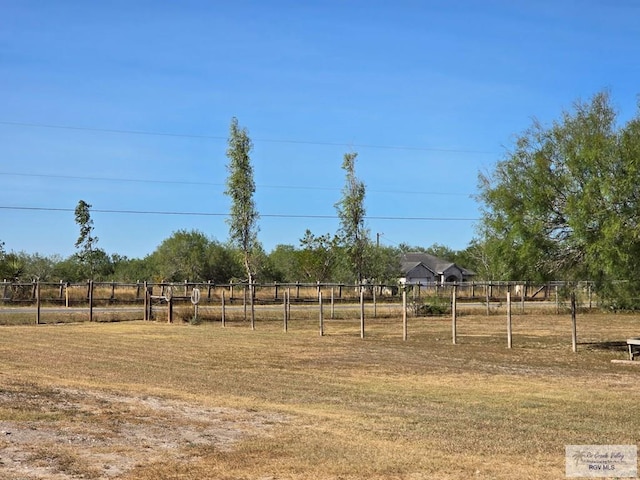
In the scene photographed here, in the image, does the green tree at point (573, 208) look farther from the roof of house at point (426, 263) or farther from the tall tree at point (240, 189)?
the roof of house at point (426, 263)

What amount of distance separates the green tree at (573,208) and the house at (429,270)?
72384mm

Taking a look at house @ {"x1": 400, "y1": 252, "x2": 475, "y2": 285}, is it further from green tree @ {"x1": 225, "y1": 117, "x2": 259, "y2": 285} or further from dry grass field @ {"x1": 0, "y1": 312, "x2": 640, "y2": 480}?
dry grass field @ {"x1": 0, "y1": 312, "x2": 640, "y2": 480}

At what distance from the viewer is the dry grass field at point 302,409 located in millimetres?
8727

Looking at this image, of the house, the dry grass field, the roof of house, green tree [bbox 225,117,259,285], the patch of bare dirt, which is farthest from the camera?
the roof of house

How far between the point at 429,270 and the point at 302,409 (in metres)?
91.0

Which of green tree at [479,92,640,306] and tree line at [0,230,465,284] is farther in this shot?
tree line at [0,230,465,284]

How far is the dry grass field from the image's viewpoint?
8727mm

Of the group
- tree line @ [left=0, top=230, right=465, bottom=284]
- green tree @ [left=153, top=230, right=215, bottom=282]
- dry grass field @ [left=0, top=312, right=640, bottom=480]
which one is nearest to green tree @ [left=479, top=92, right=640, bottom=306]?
dry grass field @ [left=0, top=312, right=640, bottom=480]

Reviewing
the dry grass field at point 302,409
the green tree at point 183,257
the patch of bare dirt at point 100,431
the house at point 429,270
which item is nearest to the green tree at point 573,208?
the dry grass field at point 302,409

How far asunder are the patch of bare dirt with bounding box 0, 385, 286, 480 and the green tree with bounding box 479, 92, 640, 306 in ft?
47.7

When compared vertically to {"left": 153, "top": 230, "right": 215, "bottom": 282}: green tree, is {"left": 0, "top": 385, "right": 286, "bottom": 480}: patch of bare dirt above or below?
below

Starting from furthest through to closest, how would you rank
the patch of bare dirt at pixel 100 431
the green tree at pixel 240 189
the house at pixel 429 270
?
the house at pixel 429 270 < the green tree at pixel 240 189 < the patch of bare dirt at pixel 100 431

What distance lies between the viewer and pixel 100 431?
10.4 m

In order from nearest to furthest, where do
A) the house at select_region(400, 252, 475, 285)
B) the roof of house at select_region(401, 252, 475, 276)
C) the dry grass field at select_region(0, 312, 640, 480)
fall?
the dry grass field at select_region(0, 312, 640, 480), the house at select_region(400, 252, 475, 285), the roof of house at select_region(401, 252, 475, 276)
